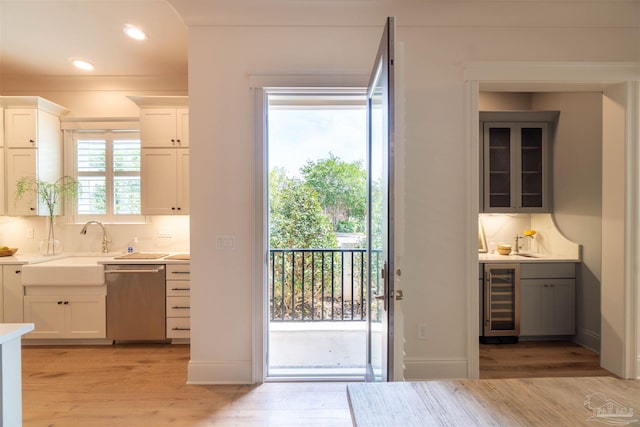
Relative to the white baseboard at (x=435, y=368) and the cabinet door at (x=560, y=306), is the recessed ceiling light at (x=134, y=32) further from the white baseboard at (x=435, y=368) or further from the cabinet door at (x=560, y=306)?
the cabinet door at (x=560, y=306)

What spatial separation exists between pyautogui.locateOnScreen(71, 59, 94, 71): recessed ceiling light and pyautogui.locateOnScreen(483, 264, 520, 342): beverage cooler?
15.4 ft

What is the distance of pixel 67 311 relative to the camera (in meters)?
3.14

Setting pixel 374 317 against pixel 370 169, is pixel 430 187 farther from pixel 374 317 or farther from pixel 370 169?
pixel 374 317

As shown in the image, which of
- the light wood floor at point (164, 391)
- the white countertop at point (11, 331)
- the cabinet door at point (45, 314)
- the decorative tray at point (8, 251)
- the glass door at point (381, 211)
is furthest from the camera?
the decorative tray at point (8, 251)

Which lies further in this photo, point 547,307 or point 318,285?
point 318,285

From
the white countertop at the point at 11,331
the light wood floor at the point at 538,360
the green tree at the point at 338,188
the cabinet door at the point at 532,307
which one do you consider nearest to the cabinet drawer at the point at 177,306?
the white countertop at the point at 11,331

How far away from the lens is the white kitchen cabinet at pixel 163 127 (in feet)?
11.1

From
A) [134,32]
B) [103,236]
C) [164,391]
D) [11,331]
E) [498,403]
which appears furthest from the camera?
[103,236]

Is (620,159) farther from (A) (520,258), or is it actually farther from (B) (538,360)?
(B) (538,360)

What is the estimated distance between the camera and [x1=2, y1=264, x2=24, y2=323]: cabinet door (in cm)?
311

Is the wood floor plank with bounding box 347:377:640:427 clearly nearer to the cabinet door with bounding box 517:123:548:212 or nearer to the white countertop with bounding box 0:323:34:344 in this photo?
the white countertop with bounding box 0:323:34:344

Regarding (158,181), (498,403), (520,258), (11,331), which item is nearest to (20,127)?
(158,181)

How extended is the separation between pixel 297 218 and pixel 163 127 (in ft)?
6.84

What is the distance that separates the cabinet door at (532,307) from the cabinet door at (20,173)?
17.4 ft
